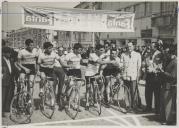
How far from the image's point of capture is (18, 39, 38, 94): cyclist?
548 cm

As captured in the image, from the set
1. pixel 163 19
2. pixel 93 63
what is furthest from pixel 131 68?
pixel 163 19

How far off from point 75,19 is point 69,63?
2.62 feet

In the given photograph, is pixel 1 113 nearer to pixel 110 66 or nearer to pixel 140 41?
pixel 110 66

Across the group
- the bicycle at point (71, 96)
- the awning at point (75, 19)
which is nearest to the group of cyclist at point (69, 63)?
the bicycle at point (71, 96)

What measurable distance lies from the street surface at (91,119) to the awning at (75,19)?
104 centimetres

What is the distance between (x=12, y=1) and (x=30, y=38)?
74 cm

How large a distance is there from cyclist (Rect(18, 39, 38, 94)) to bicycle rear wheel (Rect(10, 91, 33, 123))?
17 centimetres

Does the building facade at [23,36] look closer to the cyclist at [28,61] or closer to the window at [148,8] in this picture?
the cyclist at [28,61]

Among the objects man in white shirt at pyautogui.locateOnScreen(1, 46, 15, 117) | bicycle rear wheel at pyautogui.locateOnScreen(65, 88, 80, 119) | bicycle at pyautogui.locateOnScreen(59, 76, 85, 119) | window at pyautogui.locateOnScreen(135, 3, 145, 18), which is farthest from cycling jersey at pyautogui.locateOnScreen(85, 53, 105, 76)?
man in white shirt at pyautogui.locateOnScreen(1, 46, 15, 117)

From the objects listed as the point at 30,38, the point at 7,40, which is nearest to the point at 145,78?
the point at 30,38

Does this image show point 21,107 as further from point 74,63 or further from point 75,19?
point 75,19

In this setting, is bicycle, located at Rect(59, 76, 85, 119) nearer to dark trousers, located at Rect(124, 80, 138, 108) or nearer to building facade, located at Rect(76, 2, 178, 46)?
dark trousers, located at Rect(124, 80, 138, 108)

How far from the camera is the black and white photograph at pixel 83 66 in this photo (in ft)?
18.0

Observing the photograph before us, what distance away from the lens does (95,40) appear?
605cm
